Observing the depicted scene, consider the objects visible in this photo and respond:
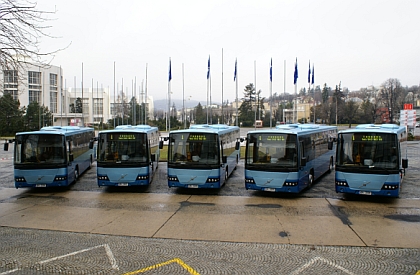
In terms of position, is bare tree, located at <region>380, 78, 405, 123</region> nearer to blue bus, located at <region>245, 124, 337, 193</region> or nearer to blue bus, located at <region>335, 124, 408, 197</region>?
blue bus, located at <region>335, 124, 408, 197</region>

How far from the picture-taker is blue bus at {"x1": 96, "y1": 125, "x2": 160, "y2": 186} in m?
15.6

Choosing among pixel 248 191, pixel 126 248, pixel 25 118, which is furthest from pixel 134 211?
pixel 25 118

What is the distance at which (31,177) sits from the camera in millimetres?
15625

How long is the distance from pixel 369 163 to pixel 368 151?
0.45 metres

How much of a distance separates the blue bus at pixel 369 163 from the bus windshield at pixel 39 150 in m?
11.5

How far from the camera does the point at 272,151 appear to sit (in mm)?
14375

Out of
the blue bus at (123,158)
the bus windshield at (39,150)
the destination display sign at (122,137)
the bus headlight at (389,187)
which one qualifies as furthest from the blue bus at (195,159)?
the bus headlight at (389,187)

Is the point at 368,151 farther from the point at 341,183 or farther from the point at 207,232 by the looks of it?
the point at 207,232

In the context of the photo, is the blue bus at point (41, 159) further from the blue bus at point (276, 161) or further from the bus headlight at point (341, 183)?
the bus headlight at point (341, 183)

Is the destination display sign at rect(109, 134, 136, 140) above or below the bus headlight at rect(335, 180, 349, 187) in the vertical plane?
above

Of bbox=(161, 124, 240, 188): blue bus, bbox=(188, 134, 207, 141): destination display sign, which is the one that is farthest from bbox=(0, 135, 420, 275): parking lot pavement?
bbox=(188, 134, 207, 141): destination display sign

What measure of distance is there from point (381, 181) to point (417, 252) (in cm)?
497

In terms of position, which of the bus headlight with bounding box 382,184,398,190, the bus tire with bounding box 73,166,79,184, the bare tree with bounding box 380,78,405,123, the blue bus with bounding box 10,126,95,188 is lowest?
the bus tire with bounding box 73,166,79,184

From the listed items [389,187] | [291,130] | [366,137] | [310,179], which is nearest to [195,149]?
[291,130]
